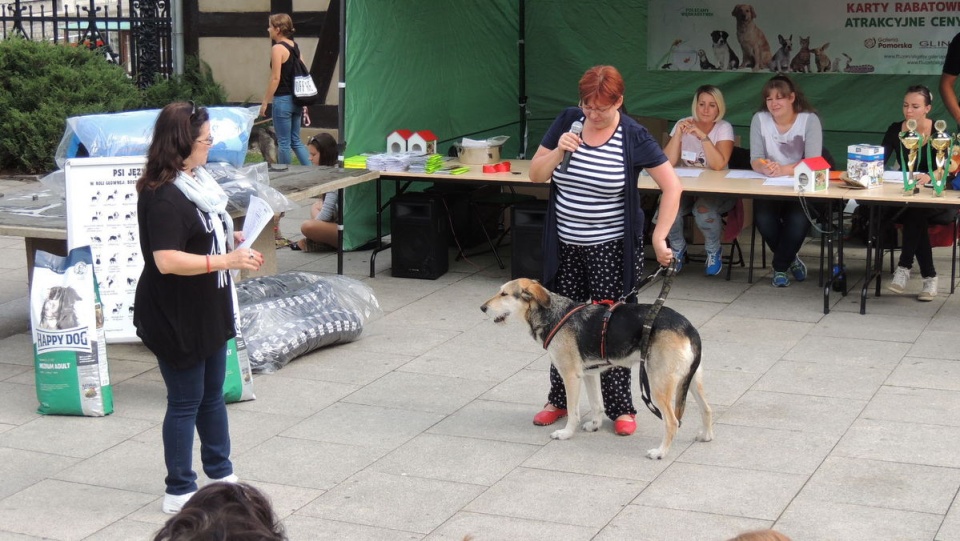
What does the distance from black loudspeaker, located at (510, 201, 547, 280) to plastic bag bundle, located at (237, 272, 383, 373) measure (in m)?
1.50

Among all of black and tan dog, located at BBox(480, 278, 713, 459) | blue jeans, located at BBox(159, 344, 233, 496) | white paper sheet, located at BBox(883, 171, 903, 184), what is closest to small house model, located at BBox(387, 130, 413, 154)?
white paper sheet, located at BBox(883, 171, 903, 184)

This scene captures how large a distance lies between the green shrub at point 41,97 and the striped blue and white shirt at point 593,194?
28.4ft

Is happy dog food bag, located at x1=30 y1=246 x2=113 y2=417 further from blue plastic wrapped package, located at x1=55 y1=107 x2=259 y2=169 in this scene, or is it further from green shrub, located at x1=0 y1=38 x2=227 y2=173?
green shrub, located at x1=0 y1=38 x2=227 y2=173

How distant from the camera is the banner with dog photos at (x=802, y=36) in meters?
10.6

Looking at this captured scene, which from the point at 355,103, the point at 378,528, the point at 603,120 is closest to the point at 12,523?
the point at 378,528

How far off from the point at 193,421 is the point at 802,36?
7.91m

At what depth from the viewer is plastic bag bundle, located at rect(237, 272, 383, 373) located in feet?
22.4

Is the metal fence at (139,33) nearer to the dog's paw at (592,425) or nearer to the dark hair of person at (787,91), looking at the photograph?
the dark hair of person at (787,91)

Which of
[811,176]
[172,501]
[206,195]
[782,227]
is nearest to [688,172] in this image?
[782,227]

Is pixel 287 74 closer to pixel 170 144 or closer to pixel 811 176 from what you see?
pixel 811 176

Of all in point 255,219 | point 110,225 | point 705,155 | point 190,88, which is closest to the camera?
point 255,219

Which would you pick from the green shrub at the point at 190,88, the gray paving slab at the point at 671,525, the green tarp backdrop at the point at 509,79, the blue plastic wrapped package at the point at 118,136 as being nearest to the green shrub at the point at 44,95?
the green shrub at the point at 190,88

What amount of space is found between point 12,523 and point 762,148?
611 centimetres

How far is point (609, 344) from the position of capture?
534 centimetres
